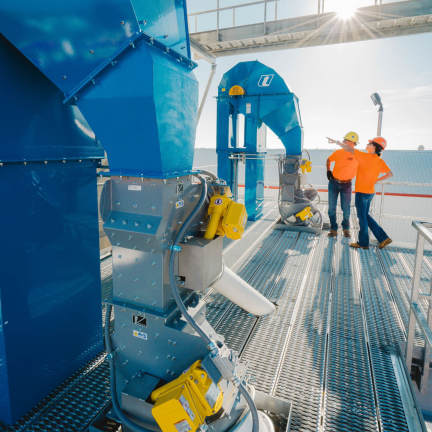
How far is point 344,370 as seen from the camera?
2.47 metres

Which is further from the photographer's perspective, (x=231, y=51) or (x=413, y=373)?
(x=231, y=51)

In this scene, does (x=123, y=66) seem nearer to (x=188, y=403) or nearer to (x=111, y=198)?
(x=111, y=198)

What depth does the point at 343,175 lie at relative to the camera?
552 cm

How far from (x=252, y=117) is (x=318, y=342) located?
466 centimetres

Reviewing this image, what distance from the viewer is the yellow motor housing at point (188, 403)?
143 cm

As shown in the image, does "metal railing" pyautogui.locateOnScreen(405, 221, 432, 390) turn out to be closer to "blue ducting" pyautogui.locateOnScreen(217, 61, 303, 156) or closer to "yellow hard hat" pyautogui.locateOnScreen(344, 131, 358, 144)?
"yellow hard hat" pyautogui.locateOnScreen(344, 131, 358, 144)

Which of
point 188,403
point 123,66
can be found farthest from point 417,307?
point 123,66

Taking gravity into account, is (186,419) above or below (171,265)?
below

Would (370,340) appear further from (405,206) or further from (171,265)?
(405,206)

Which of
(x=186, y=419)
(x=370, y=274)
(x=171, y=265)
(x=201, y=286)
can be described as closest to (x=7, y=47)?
(x=171, y=265)

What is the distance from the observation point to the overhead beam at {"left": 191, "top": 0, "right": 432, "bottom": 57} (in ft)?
16.5

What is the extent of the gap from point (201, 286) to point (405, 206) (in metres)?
11.0

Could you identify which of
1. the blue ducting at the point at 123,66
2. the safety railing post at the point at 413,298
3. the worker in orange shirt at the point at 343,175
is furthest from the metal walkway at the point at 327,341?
the blue ducting at the point at 123,66

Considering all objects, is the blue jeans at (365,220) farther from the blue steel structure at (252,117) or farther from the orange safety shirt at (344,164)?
the blue steel structure at (252,117)
